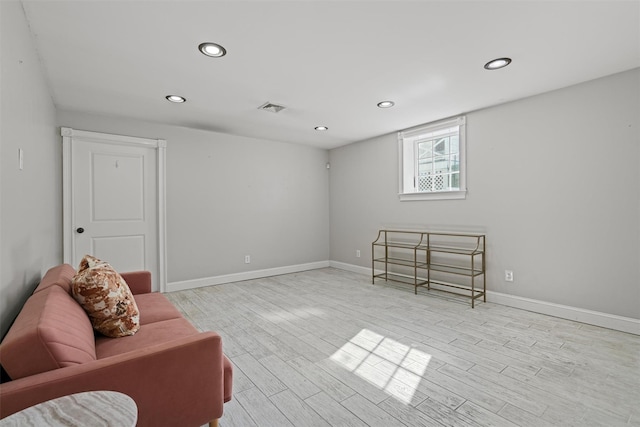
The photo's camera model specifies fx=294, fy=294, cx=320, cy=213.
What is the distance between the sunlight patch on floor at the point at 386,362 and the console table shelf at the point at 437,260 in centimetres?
141

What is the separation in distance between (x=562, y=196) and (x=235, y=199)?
4151 millimetres

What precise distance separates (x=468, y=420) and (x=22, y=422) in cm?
184

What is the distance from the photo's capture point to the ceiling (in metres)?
1.80

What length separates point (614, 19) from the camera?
1.90 metres

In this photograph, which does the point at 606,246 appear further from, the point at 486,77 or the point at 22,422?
the point at 22,422

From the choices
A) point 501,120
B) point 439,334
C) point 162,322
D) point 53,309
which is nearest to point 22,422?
point 53,309

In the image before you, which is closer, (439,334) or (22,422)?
(22,422)

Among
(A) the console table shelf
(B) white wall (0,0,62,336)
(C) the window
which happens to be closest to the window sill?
(C) the window

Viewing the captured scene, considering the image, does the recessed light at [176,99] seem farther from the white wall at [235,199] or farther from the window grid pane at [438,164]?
the window grid pane at [438,164]

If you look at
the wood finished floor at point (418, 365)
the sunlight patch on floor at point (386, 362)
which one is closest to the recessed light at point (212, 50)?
the wood finished floor at point (418, 365)

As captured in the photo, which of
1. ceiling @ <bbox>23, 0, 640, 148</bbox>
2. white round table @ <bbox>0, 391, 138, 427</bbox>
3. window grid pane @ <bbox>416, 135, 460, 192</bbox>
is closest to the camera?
white round table @ <bbox>0, 391, 138, 427</bbox>

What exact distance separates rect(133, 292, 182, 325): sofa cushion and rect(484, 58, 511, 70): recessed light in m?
3.12

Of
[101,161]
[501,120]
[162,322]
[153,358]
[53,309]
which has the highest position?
[501,120]

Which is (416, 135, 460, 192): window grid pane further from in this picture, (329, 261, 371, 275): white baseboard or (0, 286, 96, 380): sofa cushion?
(0, 286, 96, 380): sofa cushion
